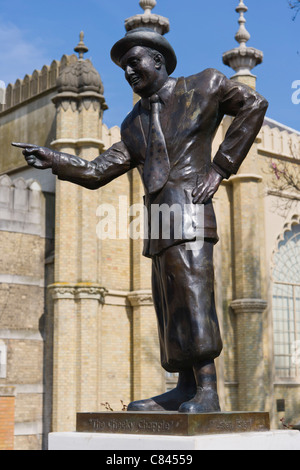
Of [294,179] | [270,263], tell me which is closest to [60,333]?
[270,263]

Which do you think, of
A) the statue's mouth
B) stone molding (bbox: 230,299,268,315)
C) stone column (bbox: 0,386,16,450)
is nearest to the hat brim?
the statue's mouth

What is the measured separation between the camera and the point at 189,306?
12.6ft

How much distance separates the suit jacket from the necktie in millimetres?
34

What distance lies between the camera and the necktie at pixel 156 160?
402cm

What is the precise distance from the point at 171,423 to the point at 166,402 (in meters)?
0.58

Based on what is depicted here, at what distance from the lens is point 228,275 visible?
21.1 m

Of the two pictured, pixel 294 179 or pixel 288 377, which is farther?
pixel 294 179

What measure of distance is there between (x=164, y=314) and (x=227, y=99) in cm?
128

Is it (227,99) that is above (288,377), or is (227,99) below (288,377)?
above

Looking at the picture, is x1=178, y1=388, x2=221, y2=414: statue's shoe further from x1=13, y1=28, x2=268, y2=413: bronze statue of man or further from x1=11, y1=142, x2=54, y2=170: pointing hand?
x1=11, y1=142, x2=54, y2=170: pointing hand

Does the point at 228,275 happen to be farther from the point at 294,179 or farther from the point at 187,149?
the point at 187,149

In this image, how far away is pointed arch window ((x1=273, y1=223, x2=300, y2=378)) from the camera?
2198cm

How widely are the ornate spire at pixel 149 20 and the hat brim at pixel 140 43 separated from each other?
16222mm

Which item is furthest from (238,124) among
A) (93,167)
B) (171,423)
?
(171,423)
